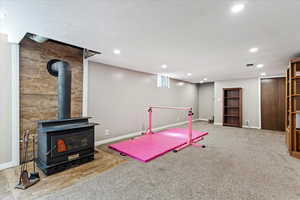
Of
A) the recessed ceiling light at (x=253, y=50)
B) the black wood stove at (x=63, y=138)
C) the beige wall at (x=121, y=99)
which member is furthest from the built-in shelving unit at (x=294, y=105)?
the black wood stove at (x=63, y=138)

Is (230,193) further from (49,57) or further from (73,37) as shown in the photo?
(49,57)

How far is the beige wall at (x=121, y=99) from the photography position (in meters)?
3.85

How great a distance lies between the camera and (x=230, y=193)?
74.6 inches

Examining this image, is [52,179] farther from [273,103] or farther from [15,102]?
[273,103]

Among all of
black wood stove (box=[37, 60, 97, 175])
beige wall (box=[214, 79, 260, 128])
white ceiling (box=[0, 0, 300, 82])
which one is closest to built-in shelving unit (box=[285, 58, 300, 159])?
white ceiling (box=[0, 0, 300, 82])

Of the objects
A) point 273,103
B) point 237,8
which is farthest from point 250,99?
point 237,8

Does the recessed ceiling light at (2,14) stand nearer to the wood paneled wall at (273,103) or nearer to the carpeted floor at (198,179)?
the carpeted floor at (198,179)

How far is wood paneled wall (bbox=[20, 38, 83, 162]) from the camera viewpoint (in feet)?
8.72

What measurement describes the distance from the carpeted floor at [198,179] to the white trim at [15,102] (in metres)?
1.40

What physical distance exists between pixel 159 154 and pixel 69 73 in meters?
2.57

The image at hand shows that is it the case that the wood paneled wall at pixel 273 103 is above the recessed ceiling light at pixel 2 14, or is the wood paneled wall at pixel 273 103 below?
below

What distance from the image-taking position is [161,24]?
1961 millimetres

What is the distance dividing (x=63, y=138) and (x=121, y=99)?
7.36ft

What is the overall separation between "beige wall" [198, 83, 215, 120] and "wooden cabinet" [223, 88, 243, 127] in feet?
3.44
